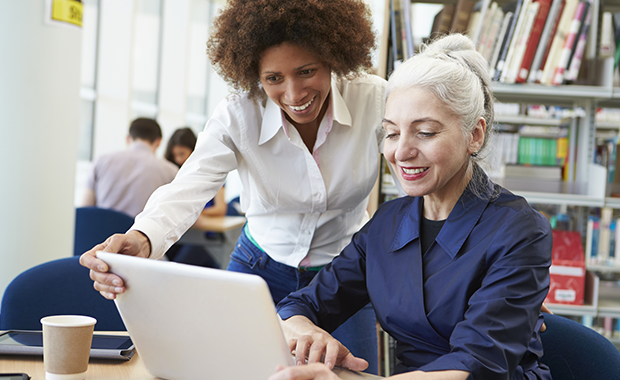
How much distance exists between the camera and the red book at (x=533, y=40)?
2064 mm

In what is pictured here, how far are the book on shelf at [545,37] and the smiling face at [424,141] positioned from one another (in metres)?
1.12

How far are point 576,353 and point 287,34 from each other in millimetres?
936

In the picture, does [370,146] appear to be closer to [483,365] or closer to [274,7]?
[274,7]

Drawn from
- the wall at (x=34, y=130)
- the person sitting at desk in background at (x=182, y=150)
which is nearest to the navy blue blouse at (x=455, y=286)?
the wall at (x=34, y=130)

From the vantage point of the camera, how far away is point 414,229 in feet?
3.84

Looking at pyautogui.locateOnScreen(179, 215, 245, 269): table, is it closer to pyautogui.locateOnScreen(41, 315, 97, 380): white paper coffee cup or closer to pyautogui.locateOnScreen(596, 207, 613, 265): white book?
pyautogui.locateOnScreen(596, 207, 613, 265): white book

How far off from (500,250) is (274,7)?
76 cm

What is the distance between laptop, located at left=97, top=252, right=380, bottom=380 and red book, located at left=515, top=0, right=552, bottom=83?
168 centimetres

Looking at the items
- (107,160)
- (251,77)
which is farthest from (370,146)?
(107,160)

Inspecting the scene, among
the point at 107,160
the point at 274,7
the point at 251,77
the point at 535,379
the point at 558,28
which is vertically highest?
the point at 558,28

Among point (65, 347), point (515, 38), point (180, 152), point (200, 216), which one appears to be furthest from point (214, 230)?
point (65, 347)

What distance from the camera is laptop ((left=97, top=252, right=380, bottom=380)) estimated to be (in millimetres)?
776

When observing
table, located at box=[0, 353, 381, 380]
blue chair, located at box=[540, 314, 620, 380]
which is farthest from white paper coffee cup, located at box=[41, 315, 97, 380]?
blue chair, located at box=[540, 314, 620, 380]

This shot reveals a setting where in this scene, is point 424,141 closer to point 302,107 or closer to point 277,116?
point 302,107
